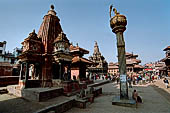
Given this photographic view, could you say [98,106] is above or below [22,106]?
above


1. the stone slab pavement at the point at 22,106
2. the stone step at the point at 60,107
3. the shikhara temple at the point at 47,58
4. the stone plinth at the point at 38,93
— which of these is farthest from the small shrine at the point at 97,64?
the stone step at the point at 60,107

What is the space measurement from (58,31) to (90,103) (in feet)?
39.3

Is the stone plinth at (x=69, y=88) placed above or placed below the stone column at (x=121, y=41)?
below

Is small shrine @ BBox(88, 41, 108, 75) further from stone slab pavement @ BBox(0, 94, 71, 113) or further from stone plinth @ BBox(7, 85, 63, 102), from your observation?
stone slab pavement @ BBox(0, 94, 71, 113)

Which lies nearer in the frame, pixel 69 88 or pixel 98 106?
pixel 98 106

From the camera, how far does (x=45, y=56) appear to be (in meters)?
12.6

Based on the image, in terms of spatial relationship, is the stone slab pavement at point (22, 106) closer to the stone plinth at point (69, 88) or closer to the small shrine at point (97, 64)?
the stone plinth at point (69, 88)

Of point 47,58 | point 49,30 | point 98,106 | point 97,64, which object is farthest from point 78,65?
point 97,64

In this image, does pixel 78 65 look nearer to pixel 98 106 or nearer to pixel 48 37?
pixel 48 37

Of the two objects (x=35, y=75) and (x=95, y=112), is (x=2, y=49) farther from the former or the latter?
(x=95, y=112)

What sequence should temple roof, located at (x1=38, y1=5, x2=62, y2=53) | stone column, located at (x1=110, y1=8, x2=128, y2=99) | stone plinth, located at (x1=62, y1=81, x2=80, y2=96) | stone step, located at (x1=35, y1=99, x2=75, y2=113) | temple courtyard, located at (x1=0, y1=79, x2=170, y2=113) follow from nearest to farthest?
stone step, located at (x1=35, y1=99, x2=75, y2=113) < temple courtyard, located at (x1=0, y1=79, x2=170, y2=113) < stone column, located at (x1=110, y1=8, x2=128, y2=99) < stone plinth, located at (x1=62, y1=81, x2=80, y2=96) < temple roof, located at (x1=38, y1=5, x2=62, y2=53)

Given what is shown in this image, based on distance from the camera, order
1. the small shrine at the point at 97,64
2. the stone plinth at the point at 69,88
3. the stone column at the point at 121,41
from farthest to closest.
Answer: the small shrine at the point at 97,64
the stone plinth at the point at 69,88
the stone column at the point at 121,41

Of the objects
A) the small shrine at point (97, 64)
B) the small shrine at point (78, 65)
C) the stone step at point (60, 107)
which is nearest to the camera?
the stone step at point (60, 107)

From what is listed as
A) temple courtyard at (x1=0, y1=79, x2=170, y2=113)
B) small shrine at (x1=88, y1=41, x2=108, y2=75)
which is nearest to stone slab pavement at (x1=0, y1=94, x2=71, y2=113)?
temple courtyard at (x1=0, y1=79, x2=170, y2=113)
